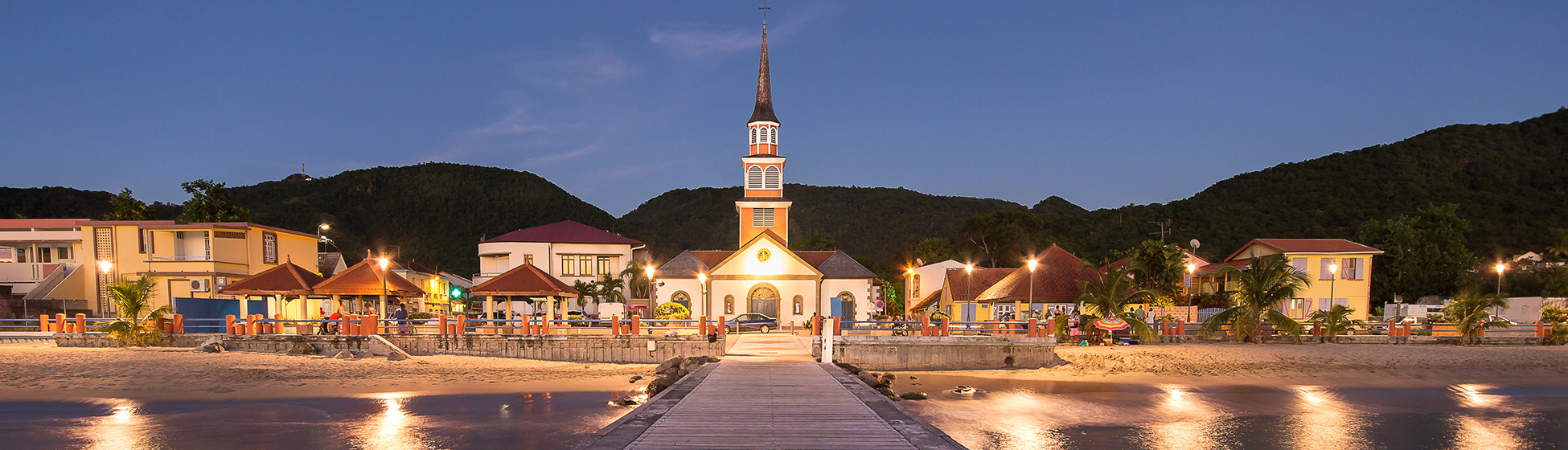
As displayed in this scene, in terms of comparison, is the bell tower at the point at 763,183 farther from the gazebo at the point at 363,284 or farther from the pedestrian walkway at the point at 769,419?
the pedestrian walkway at the point at 769,419

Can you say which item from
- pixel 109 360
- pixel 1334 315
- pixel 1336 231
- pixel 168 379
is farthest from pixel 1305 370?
pixel 1336 231

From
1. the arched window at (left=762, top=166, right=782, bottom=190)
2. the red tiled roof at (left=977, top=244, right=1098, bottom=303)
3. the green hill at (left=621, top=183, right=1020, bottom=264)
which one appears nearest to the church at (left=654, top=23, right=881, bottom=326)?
the red tiled roof at (left=977, top=244, right=1098, bottom=303)

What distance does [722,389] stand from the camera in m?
15.7

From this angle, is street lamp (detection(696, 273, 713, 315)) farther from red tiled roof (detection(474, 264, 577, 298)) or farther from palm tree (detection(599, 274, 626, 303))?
red tiled roof (detection(474, 264, 577, 298))

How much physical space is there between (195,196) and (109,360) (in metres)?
27.2

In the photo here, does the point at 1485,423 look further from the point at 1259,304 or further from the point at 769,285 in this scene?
the point at 769,285

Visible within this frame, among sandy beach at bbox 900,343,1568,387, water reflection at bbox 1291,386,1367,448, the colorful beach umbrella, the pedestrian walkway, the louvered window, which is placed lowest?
sandy beach at bbox 900,343,1568,387

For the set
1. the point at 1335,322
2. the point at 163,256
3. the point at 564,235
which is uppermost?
the point at 564,235

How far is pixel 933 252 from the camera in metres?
75.5

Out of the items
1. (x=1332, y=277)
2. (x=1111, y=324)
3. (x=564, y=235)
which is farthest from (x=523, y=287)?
(x=1332, y=277)

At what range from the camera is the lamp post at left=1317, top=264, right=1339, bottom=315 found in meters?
38.4

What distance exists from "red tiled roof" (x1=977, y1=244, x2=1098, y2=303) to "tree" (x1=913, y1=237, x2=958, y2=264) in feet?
102

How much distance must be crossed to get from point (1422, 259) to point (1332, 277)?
456 inches

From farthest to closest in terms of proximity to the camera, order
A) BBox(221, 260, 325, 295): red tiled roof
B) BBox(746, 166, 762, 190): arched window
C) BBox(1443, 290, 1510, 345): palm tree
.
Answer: BBox(746, 166, 762, 190): arched window → BBox(1443, 290, 1510, 345): palm tree → BBox(221, 260, 325, 295): red tiled roof
